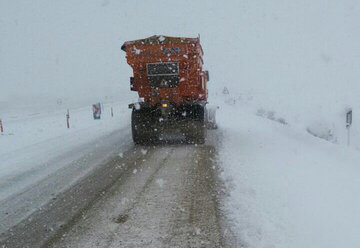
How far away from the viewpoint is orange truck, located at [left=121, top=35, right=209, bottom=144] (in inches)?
387

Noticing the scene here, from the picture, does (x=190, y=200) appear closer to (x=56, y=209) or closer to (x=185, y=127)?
(x=56, y=209)

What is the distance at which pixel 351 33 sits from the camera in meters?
156

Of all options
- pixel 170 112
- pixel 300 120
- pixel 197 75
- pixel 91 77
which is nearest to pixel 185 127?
pixel 170 112

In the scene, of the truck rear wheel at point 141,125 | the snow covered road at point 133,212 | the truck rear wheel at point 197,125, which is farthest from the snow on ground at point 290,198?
the truck rear wheel at point 141,125

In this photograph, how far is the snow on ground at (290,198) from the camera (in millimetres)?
3723

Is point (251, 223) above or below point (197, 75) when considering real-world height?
below

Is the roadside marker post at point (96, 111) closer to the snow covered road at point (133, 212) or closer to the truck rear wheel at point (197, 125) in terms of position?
the truck rear wheel at point (197, 125)

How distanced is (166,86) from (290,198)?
6.03m

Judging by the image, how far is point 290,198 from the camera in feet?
16.1

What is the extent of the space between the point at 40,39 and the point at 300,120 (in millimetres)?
103753

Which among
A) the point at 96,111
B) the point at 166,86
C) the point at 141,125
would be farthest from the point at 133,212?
the point at 96,111

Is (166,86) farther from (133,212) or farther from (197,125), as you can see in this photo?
(133,212)

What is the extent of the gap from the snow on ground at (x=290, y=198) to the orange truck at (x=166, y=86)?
174cm

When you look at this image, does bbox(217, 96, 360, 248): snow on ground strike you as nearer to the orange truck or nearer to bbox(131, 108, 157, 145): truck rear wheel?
the orange truck
